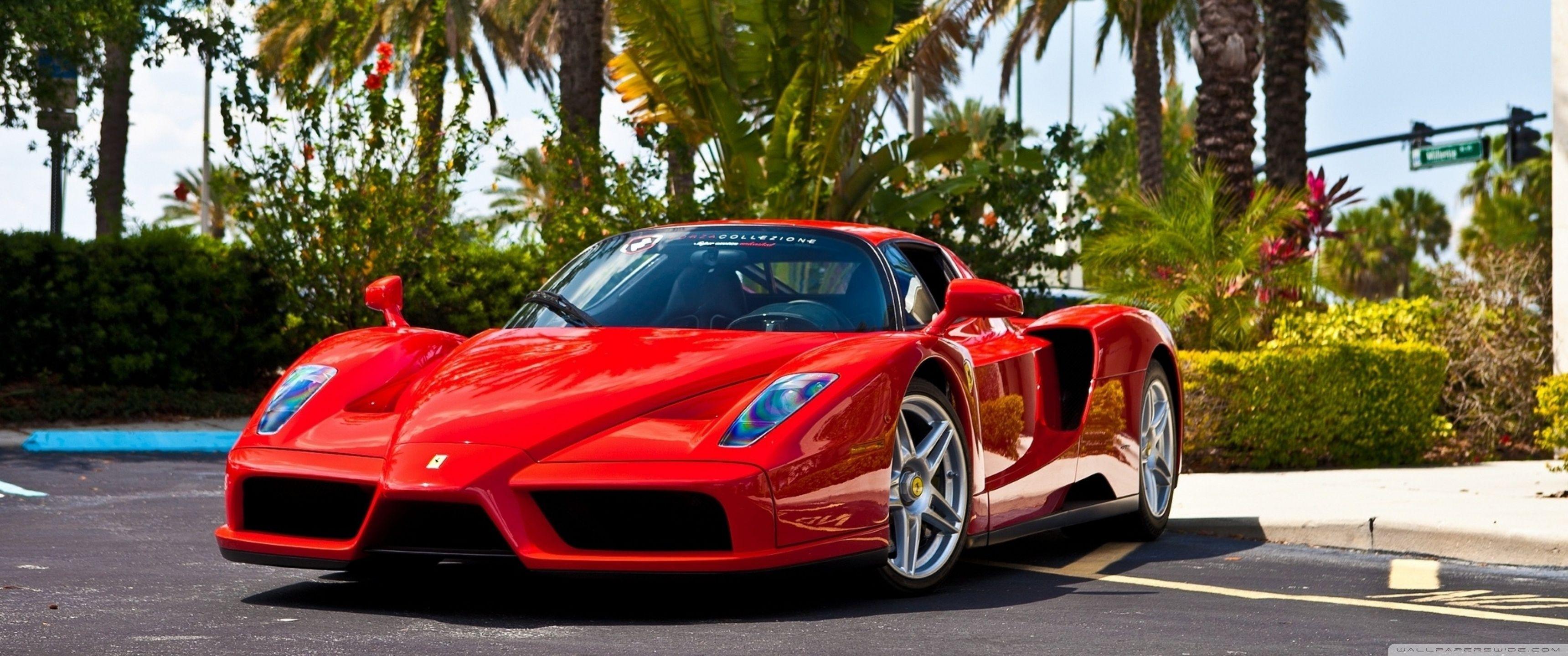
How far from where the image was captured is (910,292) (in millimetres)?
6746

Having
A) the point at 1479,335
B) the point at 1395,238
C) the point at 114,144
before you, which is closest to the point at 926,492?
the point at 1479,335

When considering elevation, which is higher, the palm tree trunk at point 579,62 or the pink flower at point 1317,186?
the palm tree trunk at point 579,62

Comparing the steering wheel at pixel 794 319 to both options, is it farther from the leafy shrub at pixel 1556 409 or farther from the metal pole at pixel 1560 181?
the metal pole at pixel 1560 181

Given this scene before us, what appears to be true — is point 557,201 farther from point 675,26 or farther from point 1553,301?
point 1553,301

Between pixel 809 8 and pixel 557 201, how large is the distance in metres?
2.99

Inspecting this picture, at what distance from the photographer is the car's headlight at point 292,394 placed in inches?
234

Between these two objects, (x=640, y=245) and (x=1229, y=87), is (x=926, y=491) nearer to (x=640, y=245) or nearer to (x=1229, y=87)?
(x=640, y=245)

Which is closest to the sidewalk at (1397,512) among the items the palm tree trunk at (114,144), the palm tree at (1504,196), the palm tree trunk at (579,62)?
the palm tree trunk at (579,62)

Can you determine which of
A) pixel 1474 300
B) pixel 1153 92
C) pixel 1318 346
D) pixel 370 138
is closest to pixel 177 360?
pixel 370 138

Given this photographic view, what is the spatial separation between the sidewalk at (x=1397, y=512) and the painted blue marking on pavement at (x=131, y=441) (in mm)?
6959

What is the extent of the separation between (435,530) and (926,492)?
1.65 metres

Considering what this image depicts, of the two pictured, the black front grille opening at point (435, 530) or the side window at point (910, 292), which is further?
the side window at point (910, 292)

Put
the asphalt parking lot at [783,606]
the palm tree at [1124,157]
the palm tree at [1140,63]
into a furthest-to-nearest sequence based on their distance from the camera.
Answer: the palm tree at [1124,157] < the palm tree at [1140,63] < the asphalt parking lot at [783,606]

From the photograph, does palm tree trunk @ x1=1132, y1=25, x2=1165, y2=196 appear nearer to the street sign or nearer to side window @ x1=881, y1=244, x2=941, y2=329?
the street sign
